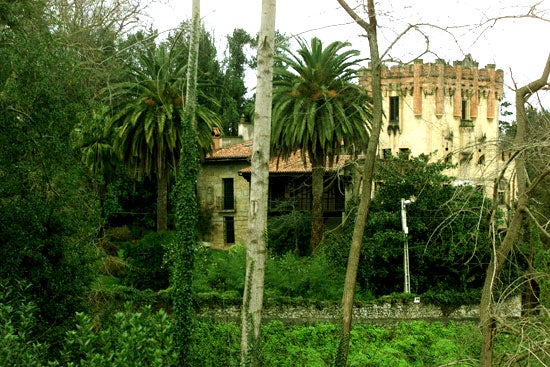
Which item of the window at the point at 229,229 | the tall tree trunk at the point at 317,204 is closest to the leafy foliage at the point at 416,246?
the tall tree trunk at the point at 317,204

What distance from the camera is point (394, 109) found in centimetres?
4094

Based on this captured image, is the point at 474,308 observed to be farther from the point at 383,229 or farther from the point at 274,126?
the point at 274,126

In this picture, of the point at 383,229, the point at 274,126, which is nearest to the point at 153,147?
the point at 274,126

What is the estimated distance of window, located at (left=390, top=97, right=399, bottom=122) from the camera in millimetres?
40562

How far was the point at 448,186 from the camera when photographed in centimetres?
2827

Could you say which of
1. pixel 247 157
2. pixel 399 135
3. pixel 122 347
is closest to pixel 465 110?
pixel 399 135

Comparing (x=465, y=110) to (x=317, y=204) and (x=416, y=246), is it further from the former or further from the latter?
(x=416, y=246)

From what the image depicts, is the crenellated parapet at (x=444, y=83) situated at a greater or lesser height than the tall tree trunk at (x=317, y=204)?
greater

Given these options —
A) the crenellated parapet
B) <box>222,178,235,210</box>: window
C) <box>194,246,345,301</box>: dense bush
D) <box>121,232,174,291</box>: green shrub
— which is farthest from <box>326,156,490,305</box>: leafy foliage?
<box>222,178,235,210</box>: window

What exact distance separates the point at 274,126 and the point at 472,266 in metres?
8.75

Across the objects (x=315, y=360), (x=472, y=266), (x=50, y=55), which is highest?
(x=50, y=55)

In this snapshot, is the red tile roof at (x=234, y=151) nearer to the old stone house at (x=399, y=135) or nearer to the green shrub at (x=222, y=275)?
the old stone house at (x=399, y=135)

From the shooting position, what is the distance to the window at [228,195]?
42.5 meters

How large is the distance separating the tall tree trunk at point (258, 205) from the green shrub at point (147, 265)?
14.7 metres
